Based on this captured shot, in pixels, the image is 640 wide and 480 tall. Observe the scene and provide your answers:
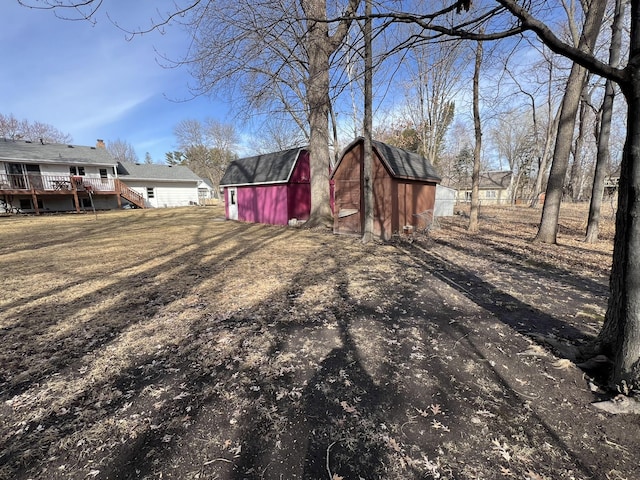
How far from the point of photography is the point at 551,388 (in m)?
2.67

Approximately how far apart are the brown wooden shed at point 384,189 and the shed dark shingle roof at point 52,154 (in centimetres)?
2602

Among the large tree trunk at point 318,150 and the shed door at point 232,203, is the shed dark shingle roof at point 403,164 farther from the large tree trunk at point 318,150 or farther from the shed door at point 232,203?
the shed door at point 232,203

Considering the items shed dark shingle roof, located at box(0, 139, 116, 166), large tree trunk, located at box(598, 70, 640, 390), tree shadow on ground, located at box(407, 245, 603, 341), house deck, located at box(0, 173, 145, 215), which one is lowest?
tree shadow on ground, located at box(407, 245, 603, 341)

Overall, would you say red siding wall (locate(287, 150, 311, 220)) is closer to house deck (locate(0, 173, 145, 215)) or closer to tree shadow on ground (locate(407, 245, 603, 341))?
tree shadow on ground (locate(407, 245, 603, 341))

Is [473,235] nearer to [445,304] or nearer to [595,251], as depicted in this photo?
[595,251]

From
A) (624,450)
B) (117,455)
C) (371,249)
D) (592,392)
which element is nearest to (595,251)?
(371,249)

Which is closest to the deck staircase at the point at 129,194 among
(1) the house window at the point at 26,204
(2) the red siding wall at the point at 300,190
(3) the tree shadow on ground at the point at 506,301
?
(1) the house window at the point at 26,204

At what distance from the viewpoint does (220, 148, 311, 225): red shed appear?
15.4 metres

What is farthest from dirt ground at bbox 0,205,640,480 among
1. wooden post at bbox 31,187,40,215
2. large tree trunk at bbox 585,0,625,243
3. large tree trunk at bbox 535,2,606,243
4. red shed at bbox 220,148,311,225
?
wooden post at bbox 31,187,40,215

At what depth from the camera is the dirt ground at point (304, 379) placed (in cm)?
197

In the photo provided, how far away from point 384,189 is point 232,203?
40.3 feet

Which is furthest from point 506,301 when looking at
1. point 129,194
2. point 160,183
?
point 160,183

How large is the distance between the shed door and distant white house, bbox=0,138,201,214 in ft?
28.3

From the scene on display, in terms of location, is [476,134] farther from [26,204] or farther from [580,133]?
[26,204]
